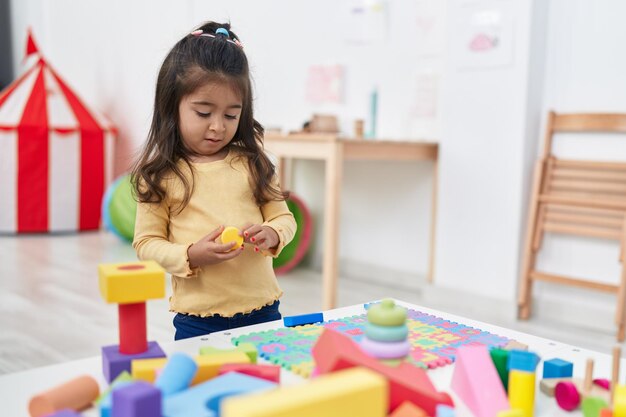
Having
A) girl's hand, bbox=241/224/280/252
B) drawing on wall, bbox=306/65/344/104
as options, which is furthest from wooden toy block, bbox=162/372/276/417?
drawing on wall, bbox=306/65/344/104

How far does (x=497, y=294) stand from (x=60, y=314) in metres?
1.68

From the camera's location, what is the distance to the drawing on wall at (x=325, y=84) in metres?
3.31

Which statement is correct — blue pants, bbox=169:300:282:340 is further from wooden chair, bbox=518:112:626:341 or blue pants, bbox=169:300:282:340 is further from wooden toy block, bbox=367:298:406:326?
wooden chair, bbox=518:112:626:341

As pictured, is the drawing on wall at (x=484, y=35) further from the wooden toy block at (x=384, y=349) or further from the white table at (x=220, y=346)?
the wooden toy block at (x=384, y=349)

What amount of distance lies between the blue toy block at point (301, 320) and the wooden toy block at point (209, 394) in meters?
0.30

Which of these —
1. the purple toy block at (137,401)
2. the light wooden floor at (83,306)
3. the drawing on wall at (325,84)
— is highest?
Answer: the drawing on wall at (325,84)

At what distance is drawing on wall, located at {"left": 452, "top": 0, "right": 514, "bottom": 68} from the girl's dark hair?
64.7 inches

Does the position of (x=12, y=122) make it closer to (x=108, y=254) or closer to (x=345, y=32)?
(x=108, y=254)

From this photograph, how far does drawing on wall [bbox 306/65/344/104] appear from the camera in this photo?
331cm

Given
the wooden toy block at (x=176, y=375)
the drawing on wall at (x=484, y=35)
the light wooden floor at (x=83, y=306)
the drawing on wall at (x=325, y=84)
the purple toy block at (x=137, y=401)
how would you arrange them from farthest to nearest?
the drawing on wall at (x=325, y=84), the drawing on wall at (x=484, y=35), the light wooden floor at (x=83, y=306), the wooden toy block at (x=176, y=375), the purple toy block at (x=137, y=401)

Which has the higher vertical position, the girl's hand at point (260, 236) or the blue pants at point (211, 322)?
the girl's hand at point (260, 236)

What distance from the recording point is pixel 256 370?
28.5 inches

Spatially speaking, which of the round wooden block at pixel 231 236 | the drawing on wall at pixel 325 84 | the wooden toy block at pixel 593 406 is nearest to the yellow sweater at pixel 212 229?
the round wooden block at pixel 231 236

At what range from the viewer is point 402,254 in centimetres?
313
